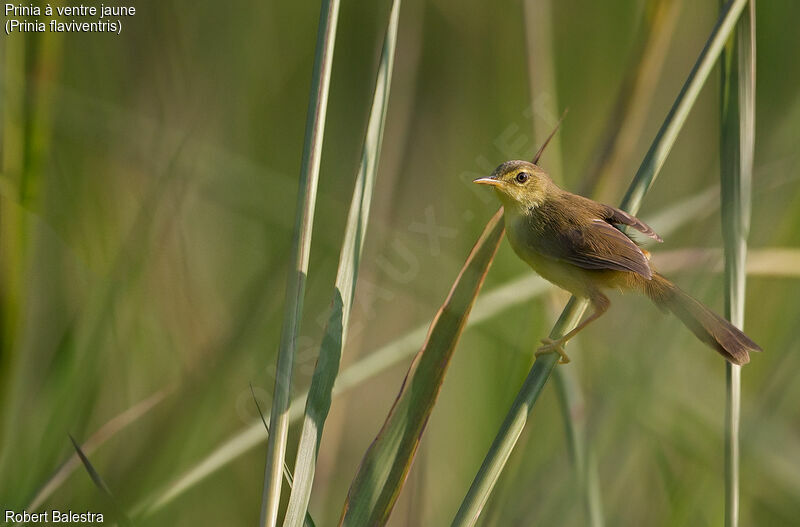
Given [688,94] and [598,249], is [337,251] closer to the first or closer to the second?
[598,249]

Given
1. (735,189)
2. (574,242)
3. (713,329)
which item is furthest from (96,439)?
(735,189)

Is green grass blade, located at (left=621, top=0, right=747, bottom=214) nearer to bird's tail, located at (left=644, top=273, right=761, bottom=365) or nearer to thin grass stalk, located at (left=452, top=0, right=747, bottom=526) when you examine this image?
thin grass stalk, located at (left=452, top=0, right=747, bottom=526)

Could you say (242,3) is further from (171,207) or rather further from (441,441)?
(441,441)

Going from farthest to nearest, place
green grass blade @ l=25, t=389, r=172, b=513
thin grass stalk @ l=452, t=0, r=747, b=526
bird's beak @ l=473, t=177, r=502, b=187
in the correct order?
bird's beak @ l=473, t=177, r=502, b=187
green grass blade @ l=25, t=389, r=172, b=513
thin grass stalk @ l=452, t=0, r=747, b=526

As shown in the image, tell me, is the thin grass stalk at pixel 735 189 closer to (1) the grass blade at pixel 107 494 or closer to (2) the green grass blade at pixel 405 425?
(2) the green grass blade at pixel 405 425

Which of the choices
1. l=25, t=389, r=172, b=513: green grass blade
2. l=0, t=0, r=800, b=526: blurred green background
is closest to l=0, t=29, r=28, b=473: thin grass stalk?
l=0, t=0, r=800, b=526: blurred green background

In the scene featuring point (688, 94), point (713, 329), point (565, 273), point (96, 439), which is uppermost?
point (688, 94)
